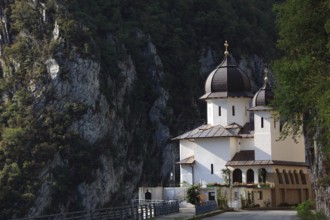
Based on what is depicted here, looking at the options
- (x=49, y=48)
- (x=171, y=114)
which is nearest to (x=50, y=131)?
(x=49, y=48)

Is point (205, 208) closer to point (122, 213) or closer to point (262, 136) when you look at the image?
point (122, 213)

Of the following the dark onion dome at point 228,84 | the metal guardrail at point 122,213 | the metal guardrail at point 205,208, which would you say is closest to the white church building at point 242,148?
the dark onion dome at point 228,84

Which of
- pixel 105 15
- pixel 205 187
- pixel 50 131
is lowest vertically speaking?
pixel 205 187

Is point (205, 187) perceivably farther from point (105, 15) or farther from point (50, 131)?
point (105, 15)

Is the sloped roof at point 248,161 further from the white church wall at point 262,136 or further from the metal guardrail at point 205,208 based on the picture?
the metal guardrail at point 205,208

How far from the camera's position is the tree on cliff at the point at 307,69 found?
32.8 m

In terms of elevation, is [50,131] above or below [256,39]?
below

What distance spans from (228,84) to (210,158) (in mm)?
7237

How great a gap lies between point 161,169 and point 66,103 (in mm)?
14470

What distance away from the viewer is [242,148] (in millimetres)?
78438

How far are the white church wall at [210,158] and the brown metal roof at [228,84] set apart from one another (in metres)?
4.88

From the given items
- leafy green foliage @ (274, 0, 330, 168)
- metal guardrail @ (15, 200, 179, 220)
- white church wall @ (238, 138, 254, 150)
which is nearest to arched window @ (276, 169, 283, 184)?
white church wall @ (238, 138, 254, 150)

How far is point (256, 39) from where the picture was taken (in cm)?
13038

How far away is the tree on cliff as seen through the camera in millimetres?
32750
